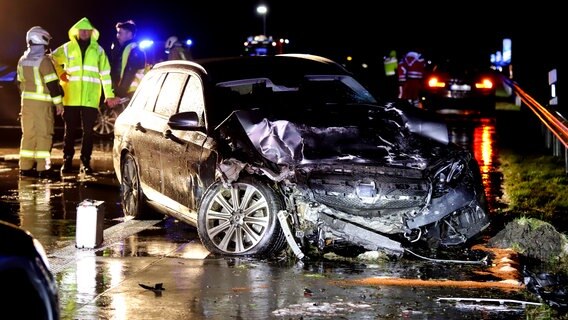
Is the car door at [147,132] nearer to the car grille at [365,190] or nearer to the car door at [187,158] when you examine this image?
the car door at [187,158]

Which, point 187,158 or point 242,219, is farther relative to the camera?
point 187,158

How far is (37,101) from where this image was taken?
46.2ft

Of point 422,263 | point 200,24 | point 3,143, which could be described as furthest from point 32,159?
point 200,24

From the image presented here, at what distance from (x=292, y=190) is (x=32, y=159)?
22.9ft

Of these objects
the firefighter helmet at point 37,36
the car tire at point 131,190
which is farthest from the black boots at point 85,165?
the car tire at point 131,190

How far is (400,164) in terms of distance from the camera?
27.0ft

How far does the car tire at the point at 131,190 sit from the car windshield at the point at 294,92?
1454mm

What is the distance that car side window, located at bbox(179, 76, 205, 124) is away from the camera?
30.1 ft

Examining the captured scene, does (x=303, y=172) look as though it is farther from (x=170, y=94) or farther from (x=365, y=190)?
(x=170, y=94)

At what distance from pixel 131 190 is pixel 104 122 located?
972 centimetres

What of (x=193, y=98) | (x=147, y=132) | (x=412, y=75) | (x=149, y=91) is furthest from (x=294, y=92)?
(x=412, y=75)

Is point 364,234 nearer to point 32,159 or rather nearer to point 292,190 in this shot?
point 292,190

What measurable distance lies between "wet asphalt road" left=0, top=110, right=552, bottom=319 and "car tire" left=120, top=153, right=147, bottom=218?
27cm

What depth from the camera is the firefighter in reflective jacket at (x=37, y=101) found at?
13.9 meters
